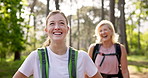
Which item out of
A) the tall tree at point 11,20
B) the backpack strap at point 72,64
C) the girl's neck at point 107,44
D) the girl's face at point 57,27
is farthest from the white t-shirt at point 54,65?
the tall tree at point 11,20

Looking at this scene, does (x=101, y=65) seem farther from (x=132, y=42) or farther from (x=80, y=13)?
(x=132, y=42)

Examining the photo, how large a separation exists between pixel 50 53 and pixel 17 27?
34.0 feet

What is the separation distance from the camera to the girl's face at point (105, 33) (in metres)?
3.81

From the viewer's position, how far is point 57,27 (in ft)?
6.49

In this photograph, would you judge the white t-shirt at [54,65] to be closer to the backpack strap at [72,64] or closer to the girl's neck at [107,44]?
the backpack strap at [72,64]

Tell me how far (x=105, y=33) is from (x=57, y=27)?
1944 millimetres

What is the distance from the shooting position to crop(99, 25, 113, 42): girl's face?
150 inches

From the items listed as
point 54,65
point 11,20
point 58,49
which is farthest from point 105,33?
point 11,20

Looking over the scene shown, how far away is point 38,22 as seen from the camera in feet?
148

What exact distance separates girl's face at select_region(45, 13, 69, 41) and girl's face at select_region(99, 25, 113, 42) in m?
1.84

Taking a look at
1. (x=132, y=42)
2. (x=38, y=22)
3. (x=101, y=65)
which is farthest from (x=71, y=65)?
(x=132, y=42)

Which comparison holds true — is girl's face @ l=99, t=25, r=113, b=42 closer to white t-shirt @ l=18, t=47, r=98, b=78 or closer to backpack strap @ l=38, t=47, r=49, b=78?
white t-shirt @ l=18, t=47, r=98, b=78

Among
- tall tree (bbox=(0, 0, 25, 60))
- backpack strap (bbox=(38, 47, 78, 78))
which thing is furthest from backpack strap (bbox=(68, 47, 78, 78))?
tall tree (bbox=(0, 0, 25, 60))

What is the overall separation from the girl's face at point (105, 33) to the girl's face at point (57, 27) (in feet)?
6.02
